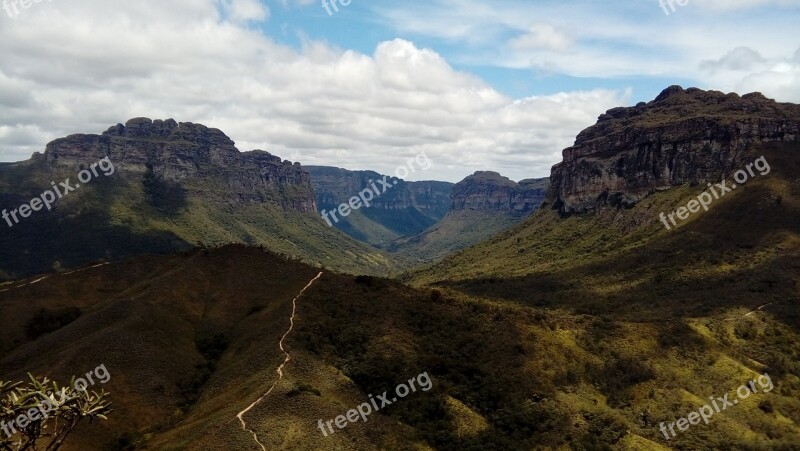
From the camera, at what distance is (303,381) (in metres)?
86.3

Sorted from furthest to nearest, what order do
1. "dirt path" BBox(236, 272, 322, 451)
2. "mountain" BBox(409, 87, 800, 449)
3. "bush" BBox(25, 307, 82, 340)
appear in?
1. "bush" BBox(25, 307, 82, 340)
2. "mountain" BBox(409, 87, 800, 449)
3. "dirt path" BBox(236, 272, 322, 451)

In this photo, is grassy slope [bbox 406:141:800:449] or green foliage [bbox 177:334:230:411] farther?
grassy slope [bbox 406:141:800:449]

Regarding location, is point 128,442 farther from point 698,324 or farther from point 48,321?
point 698,324

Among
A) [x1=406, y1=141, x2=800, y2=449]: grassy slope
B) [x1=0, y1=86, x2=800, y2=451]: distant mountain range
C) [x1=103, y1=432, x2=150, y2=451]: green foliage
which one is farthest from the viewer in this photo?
[x1=406, y1=141, x2=800, y2=449]: grassy slope

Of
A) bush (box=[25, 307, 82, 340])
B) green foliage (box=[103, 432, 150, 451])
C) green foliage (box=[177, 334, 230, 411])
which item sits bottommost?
green foliage (box=[103, 432, 150, 451])

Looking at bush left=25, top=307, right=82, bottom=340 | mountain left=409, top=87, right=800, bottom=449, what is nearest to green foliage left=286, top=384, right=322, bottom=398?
mountain left=409, top=87, right=800, bottom=449

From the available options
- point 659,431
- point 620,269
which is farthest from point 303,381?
point 620,269

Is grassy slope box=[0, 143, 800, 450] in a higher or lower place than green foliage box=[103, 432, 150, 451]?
higher

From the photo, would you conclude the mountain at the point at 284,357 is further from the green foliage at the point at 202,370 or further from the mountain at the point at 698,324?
the mountain at the point at 698,324

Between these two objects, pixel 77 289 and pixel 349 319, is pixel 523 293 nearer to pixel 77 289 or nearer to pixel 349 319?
pixel 349 319

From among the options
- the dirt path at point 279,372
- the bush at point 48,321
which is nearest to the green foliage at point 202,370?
the dirt path at point 279,372

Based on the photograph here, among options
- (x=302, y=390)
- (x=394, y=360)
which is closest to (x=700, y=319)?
(x=394, y=360)

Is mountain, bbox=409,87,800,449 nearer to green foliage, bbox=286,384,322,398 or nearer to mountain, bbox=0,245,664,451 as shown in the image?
mountain, bbox=0,245,664,451

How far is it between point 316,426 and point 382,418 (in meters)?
12.2
